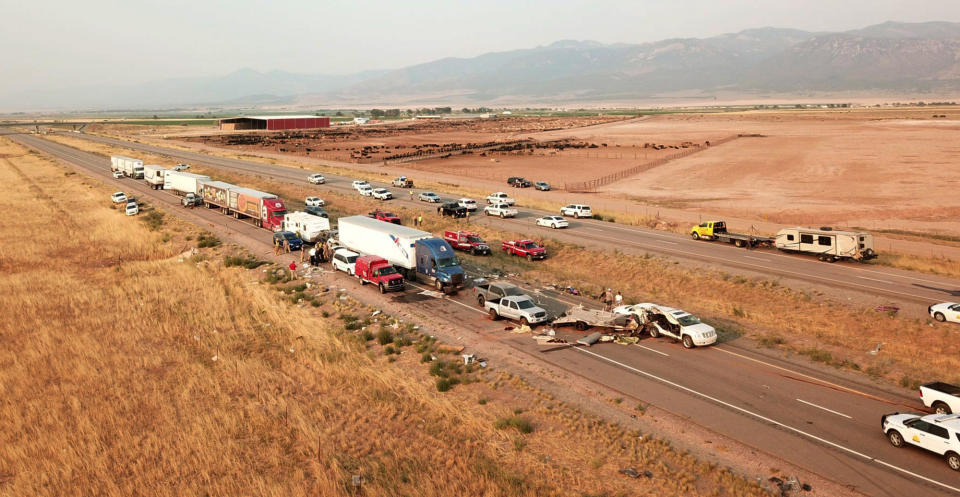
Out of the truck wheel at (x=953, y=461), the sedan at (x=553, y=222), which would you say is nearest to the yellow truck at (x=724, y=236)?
the sedan at (x=553, y=222)

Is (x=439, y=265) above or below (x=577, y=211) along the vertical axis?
above

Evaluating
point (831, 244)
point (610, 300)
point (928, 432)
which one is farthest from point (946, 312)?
point (610, 300)

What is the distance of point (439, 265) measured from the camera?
37.2 metres

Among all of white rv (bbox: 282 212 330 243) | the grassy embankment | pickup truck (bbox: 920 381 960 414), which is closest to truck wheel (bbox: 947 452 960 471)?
pickup truck (bbox: 920 381 960 414)

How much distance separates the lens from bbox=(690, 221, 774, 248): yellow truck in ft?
160

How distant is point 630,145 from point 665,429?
130196mm

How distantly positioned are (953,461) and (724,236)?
33.2 metres

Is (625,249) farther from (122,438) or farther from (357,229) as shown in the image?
(122,438)

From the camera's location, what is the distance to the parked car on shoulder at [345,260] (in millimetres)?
40406

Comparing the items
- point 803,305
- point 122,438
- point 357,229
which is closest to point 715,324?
point 803,305

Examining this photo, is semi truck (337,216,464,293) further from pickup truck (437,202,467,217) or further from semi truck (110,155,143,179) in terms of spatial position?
semi truck (110,155,143,179)

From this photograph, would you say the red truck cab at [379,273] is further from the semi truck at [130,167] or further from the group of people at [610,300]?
the semi truck at [130,167]

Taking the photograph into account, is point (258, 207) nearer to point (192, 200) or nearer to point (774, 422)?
point (192, 200)

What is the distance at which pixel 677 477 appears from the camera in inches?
711
